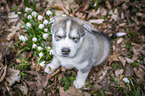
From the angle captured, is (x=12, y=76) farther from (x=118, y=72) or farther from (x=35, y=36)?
(x=118, y=72)

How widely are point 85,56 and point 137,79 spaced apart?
2180 mm

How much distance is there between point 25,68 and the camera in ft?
11.5

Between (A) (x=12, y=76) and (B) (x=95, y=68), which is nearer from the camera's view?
(A) (x=12, y=76)

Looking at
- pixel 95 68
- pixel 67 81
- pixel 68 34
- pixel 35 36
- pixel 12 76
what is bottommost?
pixel 67 81

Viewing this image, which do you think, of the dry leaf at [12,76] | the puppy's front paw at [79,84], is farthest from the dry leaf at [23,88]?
the puppy's front paw at [79,84]

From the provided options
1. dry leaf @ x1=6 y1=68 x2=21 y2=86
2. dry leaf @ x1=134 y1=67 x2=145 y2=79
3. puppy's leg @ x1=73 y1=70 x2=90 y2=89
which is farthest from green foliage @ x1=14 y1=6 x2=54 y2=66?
dry leaf @ x1=134 y1=67 x2=145 y2=79

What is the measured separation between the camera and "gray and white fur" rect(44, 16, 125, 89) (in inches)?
88.4

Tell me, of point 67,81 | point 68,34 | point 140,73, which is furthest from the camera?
point 140,73

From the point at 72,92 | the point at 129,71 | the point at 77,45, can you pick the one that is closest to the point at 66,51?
the point at 77,45

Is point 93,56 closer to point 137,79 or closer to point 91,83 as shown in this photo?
point 91,83

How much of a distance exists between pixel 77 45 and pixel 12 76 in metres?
2.32

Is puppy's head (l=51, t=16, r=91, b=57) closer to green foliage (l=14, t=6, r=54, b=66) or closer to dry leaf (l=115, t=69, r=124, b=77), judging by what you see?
green foliage (l=14, t=6, r=54, b=66)

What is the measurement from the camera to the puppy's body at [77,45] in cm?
225

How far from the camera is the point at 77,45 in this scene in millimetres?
2414
